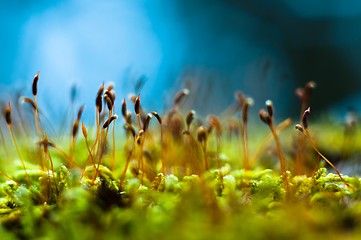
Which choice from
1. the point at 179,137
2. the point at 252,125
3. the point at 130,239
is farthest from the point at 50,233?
the point at 252,125

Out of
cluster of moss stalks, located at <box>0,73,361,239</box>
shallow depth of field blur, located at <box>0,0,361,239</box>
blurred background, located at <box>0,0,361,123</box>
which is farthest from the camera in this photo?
blurred background, located at <box>0,0,361,123</box>

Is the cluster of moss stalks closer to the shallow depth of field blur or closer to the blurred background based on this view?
the shallow depth of field blur

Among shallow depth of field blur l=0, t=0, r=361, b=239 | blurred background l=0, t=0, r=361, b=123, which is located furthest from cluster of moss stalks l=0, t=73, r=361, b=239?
blurred background l=0, t=0, r=361, b=123

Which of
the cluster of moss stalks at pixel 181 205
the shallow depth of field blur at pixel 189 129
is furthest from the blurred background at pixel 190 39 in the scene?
the cluster of moss stalks at pixel 181 205

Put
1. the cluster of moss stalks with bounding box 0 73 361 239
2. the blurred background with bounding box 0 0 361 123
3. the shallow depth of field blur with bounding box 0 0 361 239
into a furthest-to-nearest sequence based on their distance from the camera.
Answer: the blurred background with bounding box 0 0 361 123 < the shallow depth of field blur with bounding box 0 0 361 239 < the cluster of moss stalks with bounding box 0 73 361 239

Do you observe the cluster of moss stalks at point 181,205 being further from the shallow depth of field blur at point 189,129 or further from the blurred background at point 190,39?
the blurred background at point 190,39

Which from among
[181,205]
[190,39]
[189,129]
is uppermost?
[190,39]

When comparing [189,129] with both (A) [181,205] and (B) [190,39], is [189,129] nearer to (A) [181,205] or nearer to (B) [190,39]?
(A) [181,205]

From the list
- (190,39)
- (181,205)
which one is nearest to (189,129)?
(181,205)

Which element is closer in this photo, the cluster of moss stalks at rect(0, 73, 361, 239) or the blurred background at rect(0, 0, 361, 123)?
the cluster of moss stalks at rect(0, 73, 361, 239)
